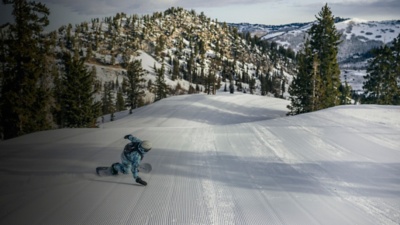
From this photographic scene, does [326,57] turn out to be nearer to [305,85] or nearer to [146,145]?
[305,85]

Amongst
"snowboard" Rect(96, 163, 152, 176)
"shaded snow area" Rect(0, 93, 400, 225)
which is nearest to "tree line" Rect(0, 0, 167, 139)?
"shaded snow area" Rect(0, 93, 400, 225)

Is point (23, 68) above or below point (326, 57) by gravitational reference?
below

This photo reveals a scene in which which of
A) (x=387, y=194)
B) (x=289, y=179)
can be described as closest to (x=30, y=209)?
(x=289, y=179)

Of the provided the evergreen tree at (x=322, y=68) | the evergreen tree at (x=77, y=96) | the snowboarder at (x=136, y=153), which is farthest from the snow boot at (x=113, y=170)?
the evergreen tree at (x=322, y=68)

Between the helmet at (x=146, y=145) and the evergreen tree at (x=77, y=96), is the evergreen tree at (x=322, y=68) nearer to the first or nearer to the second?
the evergreen tree at (x=77, y=96)

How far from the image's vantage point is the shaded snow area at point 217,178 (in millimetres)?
4789

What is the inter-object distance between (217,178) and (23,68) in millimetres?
20473

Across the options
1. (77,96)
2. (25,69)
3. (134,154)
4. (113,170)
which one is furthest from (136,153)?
(77,96)

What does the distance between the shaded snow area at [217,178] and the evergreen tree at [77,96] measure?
20715 mm

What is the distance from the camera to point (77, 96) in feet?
104

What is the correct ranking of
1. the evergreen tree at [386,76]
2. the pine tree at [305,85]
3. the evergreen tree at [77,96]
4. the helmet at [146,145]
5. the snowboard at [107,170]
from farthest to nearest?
the evergreen tree at [386,76], the pine tree at [305,85], the evergreen tree at [77,96], the snowboard at [107,170], the helmet at [146,145]

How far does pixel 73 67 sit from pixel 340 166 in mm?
32705

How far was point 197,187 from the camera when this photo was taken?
6027 millimetres

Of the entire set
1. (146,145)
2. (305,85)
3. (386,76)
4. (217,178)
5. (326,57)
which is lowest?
(217,178)
